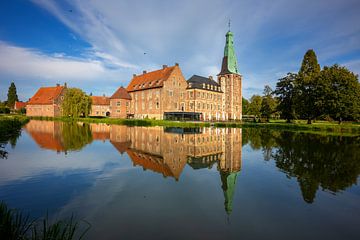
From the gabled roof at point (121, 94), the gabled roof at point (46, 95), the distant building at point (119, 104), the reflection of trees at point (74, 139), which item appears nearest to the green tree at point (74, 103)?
the distant building at point (119, 104)

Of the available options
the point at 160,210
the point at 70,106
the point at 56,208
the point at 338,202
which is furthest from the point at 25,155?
the point at 70,106

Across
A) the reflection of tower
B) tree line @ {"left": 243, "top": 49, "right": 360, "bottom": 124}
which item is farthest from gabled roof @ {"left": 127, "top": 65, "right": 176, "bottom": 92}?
the reflection of tower

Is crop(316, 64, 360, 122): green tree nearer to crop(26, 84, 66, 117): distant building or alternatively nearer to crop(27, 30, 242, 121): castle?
crop(27, 30, 242, 121): castle

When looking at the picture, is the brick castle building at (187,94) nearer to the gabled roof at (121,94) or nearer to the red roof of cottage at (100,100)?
the gabled roof at (121,94)

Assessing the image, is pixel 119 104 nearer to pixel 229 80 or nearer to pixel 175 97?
pixel 175 97

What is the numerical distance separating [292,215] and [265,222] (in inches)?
37.4

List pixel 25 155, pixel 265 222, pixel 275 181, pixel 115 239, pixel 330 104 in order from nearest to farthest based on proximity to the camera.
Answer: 1. pixel 115 239
2. pixel 265 222
3. pixel 275 181
4. pixel 25 155
5. pixel 330 104

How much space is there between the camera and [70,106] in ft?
185

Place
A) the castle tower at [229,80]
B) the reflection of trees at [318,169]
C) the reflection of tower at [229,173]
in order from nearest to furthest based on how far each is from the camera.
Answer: the reflection of tower at [229,173] < the reflection of trees at [318,169] < the castle tower at [229,80]

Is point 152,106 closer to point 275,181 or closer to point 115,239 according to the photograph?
point 275,181

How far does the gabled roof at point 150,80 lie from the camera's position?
57906 millimetres

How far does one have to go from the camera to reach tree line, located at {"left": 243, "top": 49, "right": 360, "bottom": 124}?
129ft

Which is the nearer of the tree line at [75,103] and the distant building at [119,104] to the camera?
the tree line at [75,103]

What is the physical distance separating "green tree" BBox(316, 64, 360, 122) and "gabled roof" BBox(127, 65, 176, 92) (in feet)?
106
